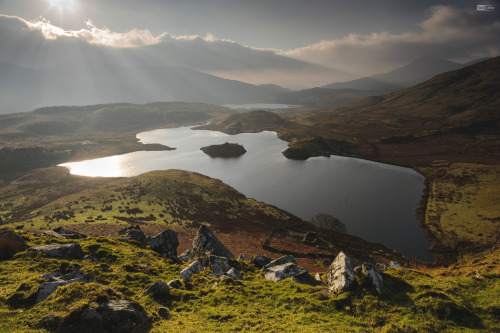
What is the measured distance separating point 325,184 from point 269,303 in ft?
290

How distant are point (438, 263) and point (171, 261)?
168 feet

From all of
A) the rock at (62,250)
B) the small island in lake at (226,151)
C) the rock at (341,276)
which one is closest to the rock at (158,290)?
the rock at (62,250)

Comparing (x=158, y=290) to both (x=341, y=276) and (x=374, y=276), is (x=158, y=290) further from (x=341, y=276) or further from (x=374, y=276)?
(x=374, y=276)

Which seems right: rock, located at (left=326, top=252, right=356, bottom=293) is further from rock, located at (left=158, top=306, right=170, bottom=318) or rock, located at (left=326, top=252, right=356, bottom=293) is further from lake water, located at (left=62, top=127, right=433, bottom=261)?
lake water, located at (left=62, top=127, right=433, bottom=261)

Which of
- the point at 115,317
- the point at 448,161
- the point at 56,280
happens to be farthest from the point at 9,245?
the point at 448,161

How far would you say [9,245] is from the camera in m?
14.4

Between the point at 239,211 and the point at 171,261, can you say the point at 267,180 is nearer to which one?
the point at 239,211

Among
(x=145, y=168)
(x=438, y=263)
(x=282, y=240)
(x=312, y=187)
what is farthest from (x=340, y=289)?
(x=145, y=168)

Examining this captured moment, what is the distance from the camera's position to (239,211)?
71438mm

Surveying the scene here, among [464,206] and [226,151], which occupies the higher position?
[226,151]

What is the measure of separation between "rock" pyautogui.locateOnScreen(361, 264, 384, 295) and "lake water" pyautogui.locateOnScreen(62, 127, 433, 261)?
49.0 m

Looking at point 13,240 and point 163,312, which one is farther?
point 13,240

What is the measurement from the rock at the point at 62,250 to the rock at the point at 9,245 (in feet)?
2.47

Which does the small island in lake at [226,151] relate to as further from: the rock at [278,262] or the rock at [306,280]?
the rock at [306,280]
